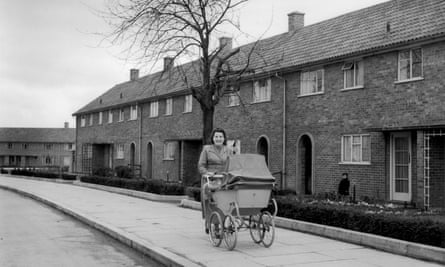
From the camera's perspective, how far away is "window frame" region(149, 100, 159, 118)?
3794 centimetres

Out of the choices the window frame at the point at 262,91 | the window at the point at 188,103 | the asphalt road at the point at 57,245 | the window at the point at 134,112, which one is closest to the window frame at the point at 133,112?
the window at the point at 134,112

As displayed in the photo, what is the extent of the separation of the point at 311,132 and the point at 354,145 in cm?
254

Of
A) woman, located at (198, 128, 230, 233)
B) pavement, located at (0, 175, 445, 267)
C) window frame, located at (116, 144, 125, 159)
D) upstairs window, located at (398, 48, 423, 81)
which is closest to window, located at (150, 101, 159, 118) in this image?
window frame, located at (116, 144, 125, 159)

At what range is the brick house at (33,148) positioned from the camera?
9525 centimetres

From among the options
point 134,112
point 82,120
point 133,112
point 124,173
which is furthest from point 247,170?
point 82,120

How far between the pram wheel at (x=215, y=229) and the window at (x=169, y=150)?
25686 millimetres

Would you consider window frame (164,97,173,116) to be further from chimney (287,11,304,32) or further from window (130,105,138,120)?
chimney (287,11,304,32)

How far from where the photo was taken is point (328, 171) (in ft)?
70.2

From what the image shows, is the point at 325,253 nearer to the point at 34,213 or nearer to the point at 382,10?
the point at 34,213

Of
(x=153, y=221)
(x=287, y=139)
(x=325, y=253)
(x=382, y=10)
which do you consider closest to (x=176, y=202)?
(x=287, y=139)

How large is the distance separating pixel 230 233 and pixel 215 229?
0.47 meters

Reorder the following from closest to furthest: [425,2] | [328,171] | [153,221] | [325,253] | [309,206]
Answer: [325,253] → [309,206] → [153,221] → [425,2] → [328,171]

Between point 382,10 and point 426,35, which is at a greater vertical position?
point 382,10

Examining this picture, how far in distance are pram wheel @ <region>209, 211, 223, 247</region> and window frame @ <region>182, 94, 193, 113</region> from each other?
933 inches
